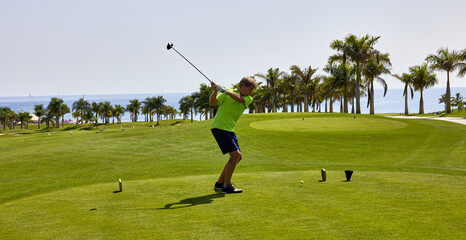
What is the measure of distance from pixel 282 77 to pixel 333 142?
A: 6796cm

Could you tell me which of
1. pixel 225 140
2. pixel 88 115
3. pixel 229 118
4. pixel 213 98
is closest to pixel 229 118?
pixel 229 118

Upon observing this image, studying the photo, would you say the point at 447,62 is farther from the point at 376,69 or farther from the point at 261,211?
the point at 261,211

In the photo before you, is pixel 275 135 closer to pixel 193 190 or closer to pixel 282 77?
pixel 193 190

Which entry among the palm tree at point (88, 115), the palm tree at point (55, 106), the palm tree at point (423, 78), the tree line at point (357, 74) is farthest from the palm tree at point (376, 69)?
the palm tree at point (88, 115)

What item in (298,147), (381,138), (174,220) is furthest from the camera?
(381,138)

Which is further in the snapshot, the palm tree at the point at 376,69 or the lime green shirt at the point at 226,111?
the palm tree at the point at 376,69

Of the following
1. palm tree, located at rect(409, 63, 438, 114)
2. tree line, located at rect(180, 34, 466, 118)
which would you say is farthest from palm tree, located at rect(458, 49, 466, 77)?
palm tree, located at rect(409, 63, 438, 114)

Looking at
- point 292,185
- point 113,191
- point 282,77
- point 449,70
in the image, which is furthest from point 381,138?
point 282,77

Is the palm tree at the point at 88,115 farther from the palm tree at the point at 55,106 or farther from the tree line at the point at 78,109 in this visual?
the palm tree at the point at 55,106

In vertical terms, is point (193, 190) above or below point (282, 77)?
below

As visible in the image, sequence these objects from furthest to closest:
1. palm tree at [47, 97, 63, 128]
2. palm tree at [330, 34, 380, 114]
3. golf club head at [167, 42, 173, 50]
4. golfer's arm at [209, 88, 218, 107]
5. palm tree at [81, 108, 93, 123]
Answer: palm tree at [81, 108, 93, 123], palm tree at [47, 97, 63, 128], palm tree at [330, 34, 380, 114], golf club head at [167, 42, 173, 50], golfer's arm at [209, 88, 218, 107]

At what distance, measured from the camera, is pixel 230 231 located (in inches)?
224

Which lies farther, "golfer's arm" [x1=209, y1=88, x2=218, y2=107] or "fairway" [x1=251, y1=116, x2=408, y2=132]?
"fairway" [x1=251, y1=116, x2=408, y2=132]

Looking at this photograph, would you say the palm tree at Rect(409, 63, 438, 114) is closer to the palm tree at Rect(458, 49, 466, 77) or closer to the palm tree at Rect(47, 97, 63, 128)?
the palm tree at Rect(458, 49, 466, 77)
